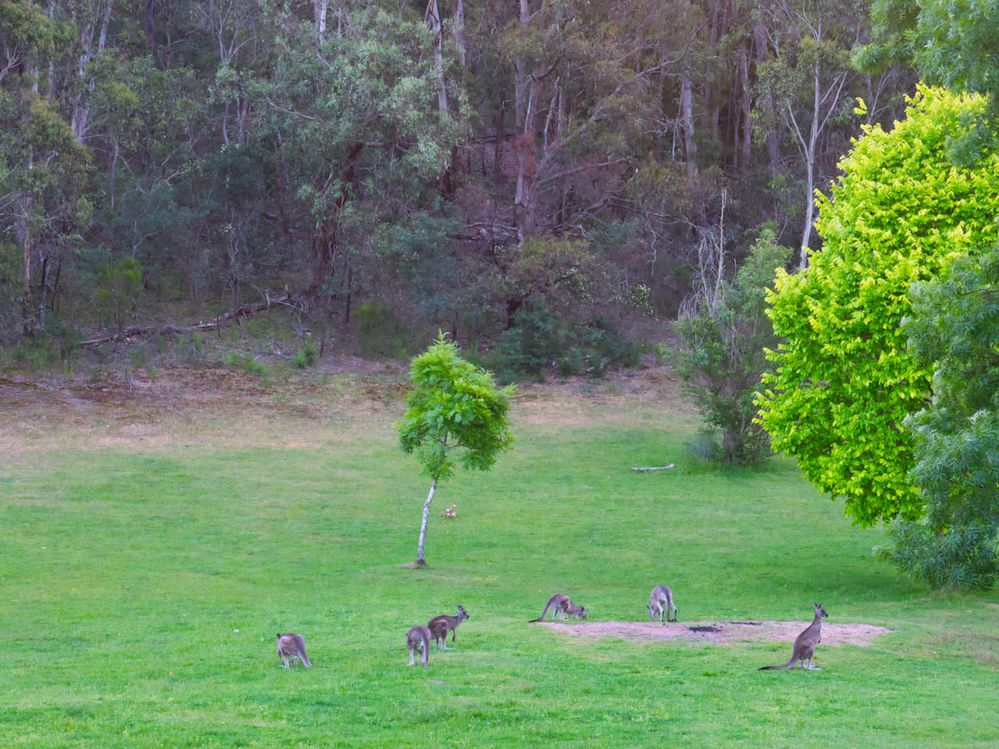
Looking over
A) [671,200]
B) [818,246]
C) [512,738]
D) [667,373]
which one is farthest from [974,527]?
[818,246]

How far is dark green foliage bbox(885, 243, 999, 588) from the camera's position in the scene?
1417cm

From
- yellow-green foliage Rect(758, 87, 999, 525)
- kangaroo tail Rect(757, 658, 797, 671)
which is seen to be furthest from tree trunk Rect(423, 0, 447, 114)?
kangaroo tail Rect(757, 658, 797, 671)

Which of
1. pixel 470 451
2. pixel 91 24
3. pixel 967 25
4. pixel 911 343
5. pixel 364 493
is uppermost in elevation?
pixel 91 24

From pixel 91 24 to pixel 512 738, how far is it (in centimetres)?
4499

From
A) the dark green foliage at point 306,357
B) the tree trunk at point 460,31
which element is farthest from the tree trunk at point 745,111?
the dark green foliage at point 306,357

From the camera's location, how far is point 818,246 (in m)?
65.6

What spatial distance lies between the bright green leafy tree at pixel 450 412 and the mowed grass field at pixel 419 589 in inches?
97.4

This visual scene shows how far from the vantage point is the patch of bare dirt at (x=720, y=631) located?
58.8 ft

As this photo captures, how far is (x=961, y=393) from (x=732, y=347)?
24.9 meters

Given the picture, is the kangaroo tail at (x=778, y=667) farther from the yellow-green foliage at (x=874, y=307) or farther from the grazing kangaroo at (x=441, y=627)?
the yellow-green foliage at (x=874, y=307)

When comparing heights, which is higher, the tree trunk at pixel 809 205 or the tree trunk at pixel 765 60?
the tree trunk at pixel 765 60

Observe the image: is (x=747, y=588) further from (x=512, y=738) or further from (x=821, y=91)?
(x=821, y=91)

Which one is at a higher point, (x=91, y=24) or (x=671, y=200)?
(x=91, y=24)

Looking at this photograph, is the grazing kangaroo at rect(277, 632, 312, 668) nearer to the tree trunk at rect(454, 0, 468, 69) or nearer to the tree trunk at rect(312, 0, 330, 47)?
the tree trunk at rect(312, 0, 330, 47)
